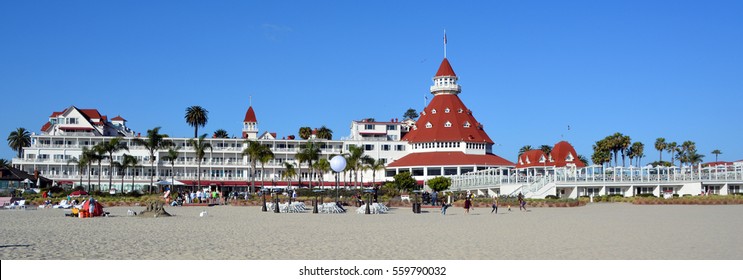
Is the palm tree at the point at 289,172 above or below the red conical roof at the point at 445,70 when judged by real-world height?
below

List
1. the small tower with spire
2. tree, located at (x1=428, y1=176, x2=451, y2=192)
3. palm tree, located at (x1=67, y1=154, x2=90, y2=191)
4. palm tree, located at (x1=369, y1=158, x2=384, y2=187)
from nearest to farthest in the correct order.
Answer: tree, located at (x1=428, y1=176, x2=451, y2=192) → palm tree, located at (x1=67, y1=154, x2=90, y2=191) → palm tree, located at (x1=369, y1=158, x2=384, y2=187) → the small tower with spire

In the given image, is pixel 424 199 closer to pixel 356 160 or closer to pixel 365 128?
pixel 356 160

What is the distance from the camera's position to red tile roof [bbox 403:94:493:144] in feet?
314

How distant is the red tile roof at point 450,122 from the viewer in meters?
95.8

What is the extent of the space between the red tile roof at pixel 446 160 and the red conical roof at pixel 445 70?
1314 centimetres

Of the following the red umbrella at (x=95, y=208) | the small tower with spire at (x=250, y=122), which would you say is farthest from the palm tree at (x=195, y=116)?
the red umbrella at (x=95, y=208)

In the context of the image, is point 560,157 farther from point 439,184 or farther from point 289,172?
point 289,172

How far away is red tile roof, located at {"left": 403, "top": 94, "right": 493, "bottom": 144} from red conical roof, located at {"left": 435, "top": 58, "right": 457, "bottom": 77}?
290 cm

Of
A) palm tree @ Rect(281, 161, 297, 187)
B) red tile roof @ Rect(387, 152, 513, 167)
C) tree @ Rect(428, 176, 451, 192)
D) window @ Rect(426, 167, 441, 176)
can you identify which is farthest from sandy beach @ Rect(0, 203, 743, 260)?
palm tree @ Rect(281, 161, 297, 187)

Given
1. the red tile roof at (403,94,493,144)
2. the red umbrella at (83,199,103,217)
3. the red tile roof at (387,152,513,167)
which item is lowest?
the red umbrella at (83,199,103,217)

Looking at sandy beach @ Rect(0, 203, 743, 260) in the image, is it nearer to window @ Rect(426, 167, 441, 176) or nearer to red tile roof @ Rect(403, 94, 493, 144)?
window @ Rect(426, 167, 441, 176)

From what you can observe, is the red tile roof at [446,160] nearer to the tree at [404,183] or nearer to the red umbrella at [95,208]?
the tree at [404,183]

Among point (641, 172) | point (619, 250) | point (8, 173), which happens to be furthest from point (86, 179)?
point (619, 250)
